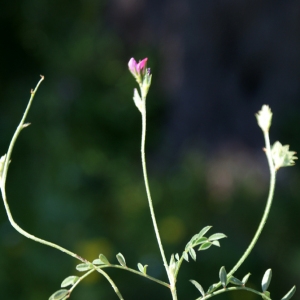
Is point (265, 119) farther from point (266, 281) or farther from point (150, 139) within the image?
point (150, 139)

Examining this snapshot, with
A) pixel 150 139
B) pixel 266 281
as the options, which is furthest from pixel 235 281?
pixel 150 139

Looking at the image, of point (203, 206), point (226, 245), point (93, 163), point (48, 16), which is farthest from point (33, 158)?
point (48, 16)

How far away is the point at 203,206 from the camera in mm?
2227

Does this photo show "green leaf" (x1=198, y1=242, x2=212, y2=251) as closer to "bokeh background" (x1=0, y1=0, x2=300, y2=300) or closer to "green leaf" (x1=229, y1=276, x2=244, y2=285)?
"green leaf" (x1=229, y1=276, x2=244, y2=285)

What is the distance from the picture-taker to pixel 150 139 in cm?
319

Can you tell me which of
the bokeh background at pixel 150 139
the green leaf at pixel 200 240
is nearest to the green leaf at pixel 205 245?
the green leaf at pixel 200 240

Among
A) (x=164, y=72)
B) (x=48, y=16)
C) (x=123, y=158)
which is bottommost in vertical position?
(x=123, y=158)

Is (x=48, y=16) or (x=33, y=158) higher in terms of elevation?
(x=48, y=16)

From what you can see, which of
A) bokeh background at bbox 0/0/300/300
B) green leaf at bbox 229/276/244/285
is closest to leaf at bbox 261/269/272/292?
green leaf at bbox 229/276/244/285

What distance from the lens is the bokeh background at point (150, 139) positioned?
5.79ft

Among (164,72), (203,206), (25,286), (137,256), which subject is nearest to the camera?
(25,286)

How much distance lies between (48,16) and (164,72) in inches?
30.9

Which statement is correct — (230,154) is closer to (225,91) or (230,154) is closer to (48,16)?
(225,91)

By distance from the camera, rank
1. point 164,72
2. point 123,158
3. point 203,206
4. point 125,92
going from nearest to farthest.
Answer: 1. point 203,206
2. point 123,158
3. point 125,92
4. point 164,72
